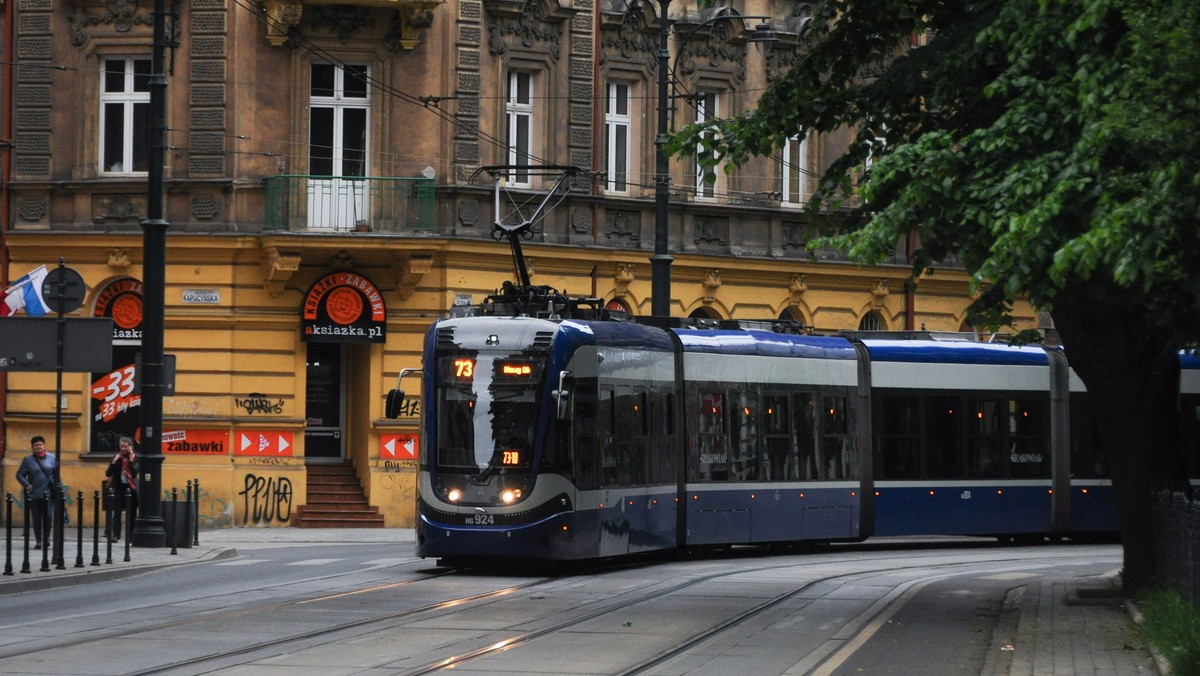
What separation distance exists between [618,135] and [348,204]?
612cm

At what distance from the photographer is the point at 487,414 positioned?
70.6 feet

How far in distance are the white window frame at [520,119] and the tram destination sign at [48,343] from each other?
44.9 feet

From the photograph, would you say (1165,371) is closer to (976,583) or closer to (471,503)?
(976,583)

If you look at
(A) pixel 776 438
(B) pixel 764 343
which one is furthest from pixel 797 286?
(A) pixel 776 438

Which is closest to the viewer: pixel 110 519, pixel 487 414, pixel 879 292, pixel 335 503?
pixel 487 414

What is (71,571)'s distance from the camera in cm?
2203

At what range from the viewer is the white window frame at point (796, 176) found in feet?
130

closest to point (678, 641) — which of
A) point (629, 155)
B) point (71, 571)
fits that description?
point (71, 571)

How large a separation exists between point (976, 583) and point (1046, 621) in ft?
15.1

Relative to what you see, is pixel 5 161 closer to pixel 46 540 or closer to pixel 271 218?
pixel 271 218

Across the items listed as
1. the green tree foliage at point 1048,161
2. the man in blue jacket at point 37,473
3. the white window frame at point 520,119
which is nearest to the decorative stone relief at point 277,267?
the white window frame at point 520,119

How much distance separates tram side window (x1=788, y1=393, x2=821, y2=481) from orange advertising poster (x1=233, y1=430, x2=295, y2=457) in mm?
10202

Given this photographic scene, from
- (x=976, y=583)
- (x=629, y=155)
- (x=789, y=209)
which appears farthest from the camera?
(x=789, y=209)

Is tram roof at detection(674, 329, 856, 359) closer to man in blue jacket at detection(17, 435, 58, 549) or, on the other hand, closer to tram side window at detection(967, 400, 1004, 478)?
tram side window at detection(967, 400, 1004, 478)
